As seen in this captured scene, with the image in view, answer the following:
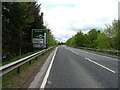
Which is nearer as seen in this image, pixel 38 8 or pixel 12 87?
pixel 12 87

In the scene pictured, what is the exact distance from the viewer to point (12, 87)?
19.4 feet

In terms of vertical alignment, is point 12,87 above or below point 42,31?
below

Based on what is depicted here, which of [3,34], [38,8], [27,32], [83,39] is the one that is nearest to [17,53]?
[27,32]

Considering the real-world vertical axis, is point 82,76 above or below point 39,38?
below

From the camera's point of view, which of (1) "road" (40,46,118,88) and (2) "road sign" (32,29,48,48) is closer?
(1) "road" (40,46,118,88)

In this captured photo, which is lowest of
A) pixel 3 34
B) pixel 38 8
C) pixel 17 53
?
pixel 17 53

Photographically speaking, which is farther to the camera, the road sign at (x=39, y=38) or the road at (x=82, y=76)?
the road sign at (x=39, y=38)

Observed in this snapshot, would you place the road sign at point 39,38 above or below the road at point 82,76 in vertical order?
above

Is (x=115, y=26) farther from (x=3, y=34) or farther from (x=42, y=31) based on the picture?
(x=3, y=34)

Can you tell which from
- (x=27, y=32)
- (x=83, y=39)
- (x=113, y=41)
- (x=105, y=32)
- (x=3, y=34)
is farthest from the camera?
(x=83, y=39)

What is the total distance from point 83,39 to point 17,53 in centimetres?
5536

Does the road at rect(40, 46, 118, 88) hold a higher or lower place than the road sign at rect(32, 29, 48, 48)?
lower

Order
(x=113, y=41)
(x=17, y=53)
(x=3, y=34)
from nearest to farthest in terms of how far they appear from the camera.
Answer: (x=3, y=34) → (x=17, y=53) → (x=113, y=41)

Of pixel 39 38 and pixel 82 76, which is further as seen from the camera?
pixel 39 38
